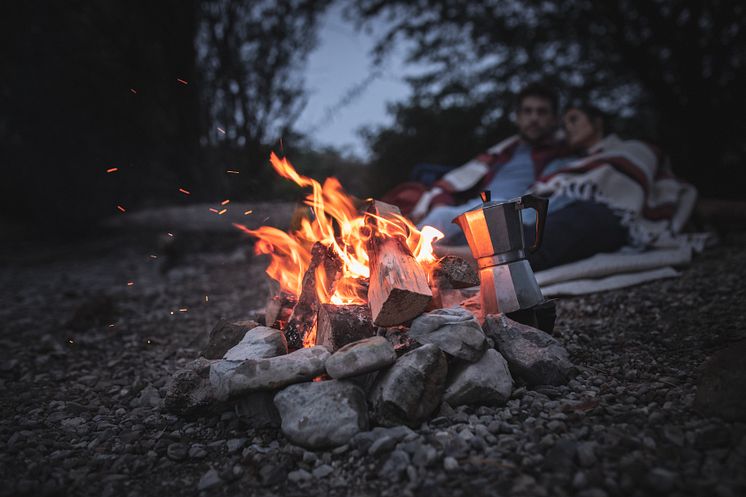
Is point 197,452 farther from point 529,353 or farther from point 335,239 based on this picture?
point 529,353

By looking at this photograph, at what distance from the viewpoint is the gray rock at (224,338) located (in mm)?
2301

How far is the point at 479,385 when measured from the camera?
1.76 m

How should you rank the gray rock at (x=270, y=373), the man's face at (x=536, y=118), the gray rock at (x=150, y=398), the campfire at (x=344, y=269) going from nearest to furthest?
1. the gray rock at (x=270, y=373)
2. the campfire at (x=344, y=269)
3. the gray rock at (x=150, y=398)
4. the man's face at (x=536, y=118)

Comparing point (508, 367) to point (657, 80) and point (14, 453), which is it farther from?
point (657, 80)

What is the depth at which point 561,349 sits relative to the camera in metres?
2.01

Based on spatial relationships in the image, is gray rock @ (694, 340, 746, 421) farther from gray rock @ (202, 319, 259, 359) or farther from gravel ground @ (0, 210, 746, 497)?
gray rock @ (202, 319, 259, 359)

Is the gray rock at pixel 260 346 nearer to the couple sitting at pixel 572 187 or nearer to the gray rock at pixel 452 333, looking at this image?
the gray rock at pixel 452 333

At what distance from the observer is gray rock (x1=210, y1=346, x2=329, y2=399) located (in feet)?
5.70

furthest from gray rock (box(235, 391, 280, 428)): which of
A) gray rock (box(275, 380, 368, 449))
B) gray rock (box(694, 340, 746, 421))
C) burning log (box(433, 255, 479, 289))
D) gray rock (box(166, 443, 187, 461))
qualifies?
gray rock (box(694, 340, 746, 421))

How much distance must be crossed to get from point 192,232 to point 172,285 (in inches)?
92.1

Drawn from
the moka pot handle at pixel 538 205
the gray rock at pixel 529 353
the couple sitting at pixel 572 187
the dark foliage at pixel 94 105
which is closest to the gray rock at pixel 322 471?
the gray rock at pixel 529 353

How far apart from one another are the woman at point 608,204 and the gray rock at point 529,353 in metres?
1.70

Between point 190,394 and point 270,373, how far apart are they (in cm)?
46

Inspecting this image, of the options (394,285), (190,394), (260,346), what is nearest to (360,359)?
(394,285)
